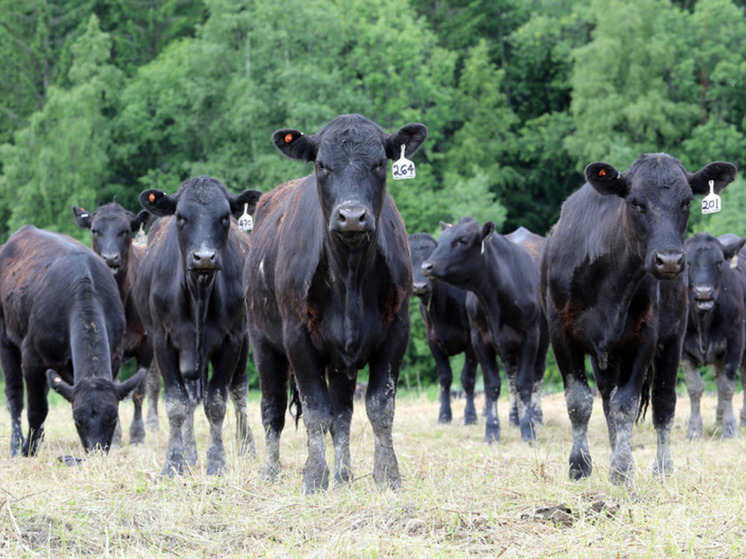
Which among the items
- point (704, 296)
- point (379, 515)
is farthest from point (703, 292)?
point (379, 515)

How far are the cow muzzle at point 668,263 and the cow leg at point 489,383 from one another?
19.9 feet

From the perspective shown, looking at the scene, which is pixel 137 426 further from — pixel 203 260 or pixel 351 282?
pixel 351 282

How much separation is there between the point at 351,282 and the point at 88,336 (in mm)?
4474

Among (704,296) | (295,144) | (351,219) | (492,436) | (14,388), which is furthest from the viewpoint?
(492,436)

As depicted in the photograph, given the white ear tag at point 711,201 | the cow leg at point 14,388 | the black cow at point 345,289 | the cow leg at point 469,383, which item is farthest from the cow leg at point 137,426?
the white ear tag at point 711,201

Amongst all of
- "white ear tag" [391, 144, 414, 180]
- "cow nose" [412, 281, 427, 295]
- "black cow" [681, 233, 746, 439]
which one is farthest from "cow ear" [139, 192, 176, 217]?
"black cow" [681, 233, 746, 439]

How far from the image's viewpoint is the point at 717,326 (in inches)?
530

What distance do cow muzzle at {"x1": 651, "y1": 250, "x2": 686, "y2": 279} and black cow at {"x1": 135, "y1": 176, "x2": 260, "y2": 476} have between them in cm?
369

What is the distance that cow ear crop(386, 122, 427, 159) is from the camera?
7.12 m

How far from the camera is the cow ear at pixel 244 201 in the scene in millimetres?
A: 9891

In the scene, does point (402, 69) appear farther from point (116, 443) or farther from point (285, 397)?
point (285, 397)

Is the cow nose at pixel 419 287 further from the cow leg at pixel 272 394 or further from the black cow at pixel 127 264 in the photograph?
the cow leg at pixel 272 394

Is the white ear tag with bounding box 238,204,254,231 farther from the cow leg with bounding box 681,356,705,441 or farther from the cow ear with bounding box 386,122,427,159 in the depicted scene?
the cow leg with bounding box 681,356,705,441

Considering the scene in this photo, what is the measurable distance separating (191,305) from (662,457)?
4.22 meters
